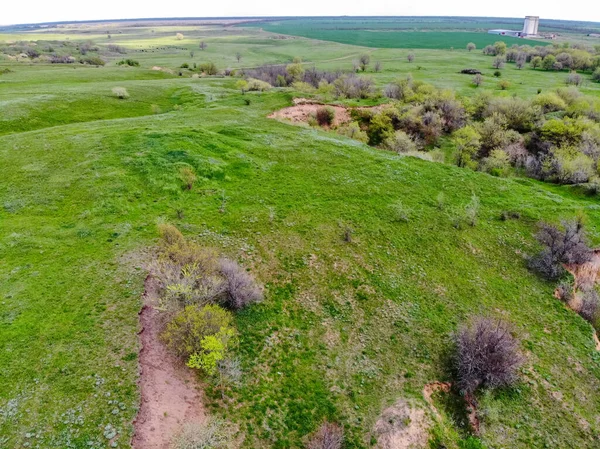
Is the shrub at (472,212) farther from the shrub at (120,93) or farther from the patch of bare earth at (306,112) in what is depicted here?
the shrub at (120,93)

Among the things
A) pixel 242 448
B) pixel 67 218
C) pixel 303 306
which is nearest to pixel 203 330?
pixel 242 448

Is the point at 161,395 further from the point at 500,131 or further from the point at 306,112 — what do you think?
the point at 500,131

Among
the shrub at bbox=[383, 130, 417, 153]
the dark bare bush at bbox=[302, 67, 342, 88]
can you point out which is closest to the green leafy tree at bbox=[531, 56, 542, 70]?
the dark bare bush at bbox=[302, 67, 342, 88]

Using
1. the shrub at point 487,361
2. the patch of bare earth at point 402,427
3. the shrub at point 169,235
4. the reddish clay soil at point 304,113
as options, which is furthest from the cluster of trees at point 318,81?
the patch of bare earth at point 402,427

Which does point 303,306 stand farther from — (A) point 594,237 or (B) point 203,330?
(A) point 594,237

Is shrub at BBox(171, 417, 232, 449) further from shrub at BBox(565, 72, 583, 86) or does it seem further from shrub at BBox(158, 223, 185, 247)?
shrub at BBox(565, 72, 583, 86)
